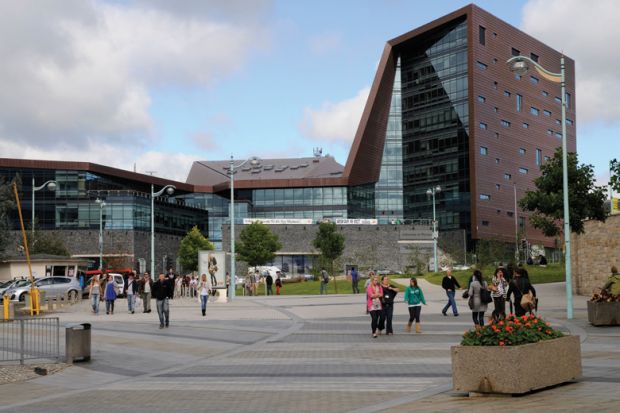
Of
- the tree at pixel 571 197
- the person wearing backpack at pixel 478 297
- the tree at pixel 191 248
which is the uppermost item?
the tree at pixel 571 197

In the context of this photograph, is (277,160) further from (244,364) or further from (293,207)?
(244,364)

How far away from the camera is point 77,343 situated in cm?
1480

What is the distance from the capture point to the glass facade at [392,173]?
98000 mm

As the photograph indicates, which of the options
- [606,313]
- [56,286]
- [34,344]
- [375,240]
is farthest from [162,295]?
[375,240]

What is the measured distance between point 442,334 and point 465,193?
7018 centimetres

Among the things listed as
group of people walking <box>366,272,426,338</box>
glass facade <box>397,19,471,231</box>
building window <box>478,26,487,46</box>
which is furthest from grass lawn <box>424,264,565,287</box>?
building window <box>478,26,487,46</box>

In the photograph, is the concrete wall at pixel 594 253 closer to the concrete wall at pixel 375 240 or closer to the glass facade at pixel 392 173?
the concrete wall at pixel 375 240

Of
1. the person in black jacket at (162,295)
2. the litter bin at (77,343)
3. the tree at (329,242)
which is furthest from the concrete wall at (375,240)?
the litter bin at (77,343)

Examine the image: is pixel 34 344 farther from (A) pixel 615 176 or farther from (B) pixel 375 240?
(B) pixel 375 240

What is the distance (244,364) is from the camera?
47.0ft

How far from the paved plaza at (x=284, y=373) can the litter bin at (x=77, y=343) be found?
23 centimetres

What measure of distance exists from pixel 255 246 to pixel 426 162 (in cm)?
2968

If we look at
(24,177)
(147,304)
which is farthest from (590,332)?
(24,177)

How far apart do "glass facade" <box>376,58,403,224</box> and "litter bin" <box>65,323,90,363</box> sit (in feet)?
275
